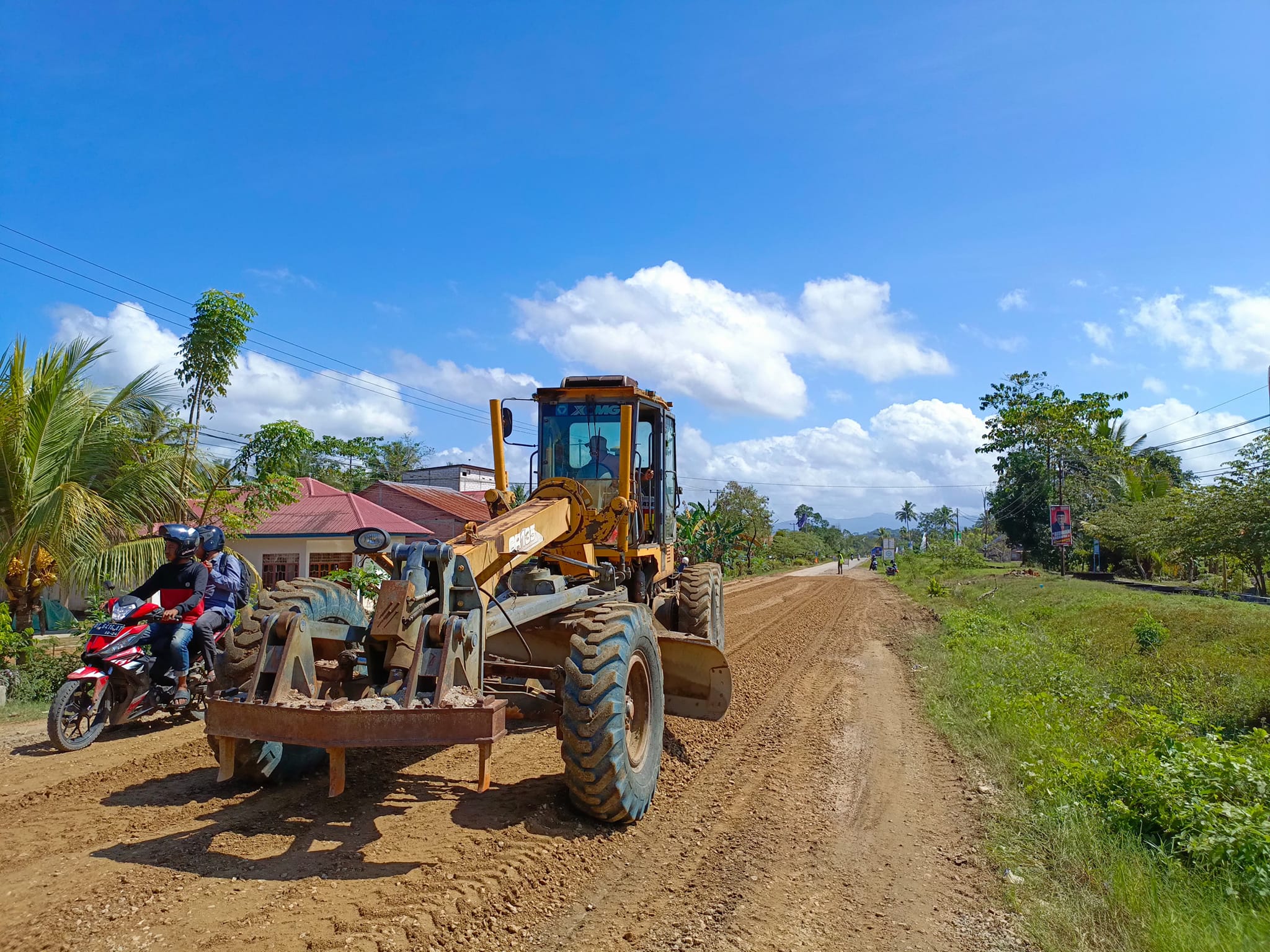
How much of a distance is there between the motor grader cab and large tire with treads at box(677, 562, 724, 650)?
3.95 ft

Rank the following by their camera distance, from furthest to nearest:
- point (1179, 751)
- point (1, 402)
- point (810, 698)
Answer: point (810, 698), point (1, 402), point (1179, 751)

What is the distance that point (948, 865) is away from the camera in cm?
480

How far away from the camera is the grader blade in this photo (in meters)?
6.28

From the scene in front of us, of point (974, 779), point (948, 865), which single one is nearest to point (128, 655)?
point (948, 865)

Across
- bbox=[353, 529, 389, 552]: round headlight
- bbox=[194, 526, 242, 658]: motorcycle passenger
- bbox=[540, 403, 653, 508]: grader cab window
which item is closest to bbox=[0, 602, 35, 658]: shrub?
bbox=[194, 526, 242, 658]: motorcycle passenger

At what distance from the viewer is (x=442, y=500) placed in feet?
100

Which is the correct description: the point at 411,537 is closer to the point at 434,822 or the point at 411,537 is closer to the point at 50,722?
the point at 50,722

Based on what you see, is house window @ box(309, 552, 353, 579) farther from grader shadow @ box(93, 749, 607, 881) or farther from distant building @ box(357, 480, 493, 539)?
grader shadow @ box(93, 749, 607, 881)

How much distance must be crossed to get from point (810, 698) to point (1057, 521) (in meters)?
22.0

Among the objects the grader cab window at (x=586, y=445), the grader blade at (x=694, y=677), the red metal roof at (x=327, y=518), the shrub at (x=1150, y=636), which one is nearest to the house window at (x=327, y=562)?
the red metal roof at (x=327, y=518)

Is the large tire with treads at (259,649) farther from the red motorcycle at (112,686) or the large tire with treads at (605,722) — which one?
the large tire with treads at (605,722)

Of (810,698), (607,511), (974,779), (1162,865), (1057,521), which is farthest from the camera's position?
(1057,521)

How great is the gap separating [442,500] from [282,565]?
1008cm

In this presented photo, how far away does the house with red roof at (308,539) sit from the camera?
19891 mm
